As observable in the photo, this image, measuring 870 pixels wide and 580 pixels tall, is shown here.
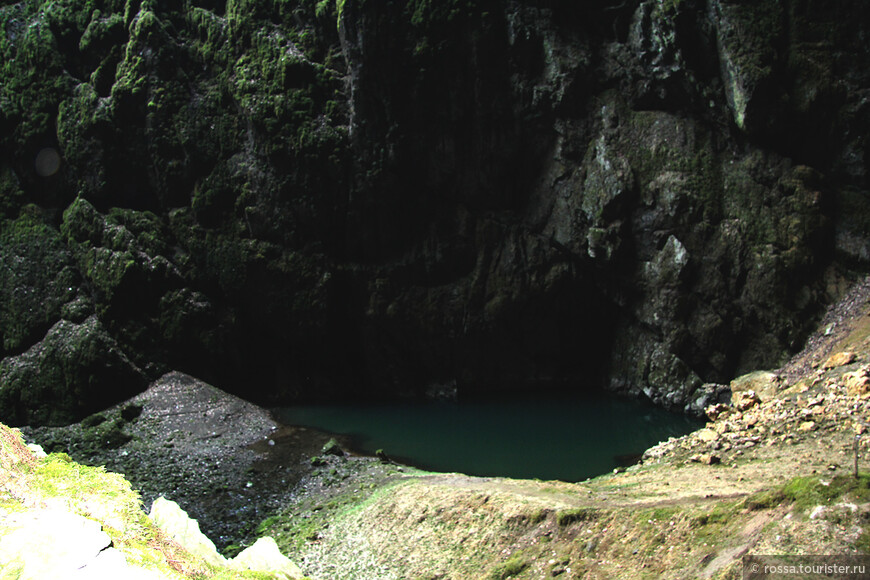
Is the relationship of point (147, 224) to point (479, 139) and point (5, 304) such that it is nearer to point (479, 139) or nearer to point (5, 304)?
point (5, 304)

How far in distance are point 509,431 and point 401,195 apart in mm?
9892

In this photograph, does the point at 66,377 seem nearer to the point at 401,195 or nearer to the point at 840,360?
the point at 401,195

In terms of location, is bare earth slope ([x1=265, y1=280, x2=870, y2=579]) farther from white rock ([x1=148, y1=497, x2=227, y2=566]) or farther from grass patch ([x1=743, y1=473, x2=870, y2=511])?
white rock ([x1=148, y1=497, x2=227, y2=566])

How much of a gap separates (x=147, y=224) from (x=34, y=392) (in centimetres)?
695

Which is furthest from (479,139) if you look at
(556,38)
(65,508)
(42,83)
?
(65,508)

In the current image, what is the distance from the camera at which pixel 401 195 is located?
953 inches

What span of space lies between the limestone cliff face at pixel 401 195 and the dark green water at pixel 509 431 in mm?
1789

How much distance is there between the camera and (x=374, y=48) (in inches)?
888

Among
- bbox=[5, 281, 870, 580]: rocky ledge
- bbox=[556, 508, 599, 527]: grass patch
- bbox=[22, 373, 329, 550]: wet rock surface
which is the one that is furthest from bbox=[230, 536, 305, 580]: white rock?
bbox=[22, 373, 329, 550]: wet rock surface

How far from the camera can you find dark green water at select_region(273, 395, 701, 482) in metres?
16.8

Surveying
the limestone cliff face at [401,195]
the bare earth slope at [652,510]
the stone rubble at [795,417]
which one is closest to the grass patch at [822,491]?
the bare earth slope at [652,510]

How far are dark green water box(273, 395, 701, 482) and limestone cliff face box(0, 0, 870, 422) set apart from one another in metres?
1.79

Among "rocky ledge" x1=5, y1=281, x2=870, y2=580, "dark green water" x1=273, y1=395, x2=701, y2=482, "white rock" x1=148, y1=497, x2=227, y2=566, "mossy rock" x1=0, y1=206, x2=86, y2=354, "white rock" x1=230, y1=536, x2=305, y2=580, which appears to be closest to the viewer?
"white rock" x1=148, y1=497, x2=227, y2=566

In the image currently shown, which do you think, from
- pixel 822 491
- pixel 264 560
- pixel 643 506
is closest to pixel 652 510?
pixel 643 506
